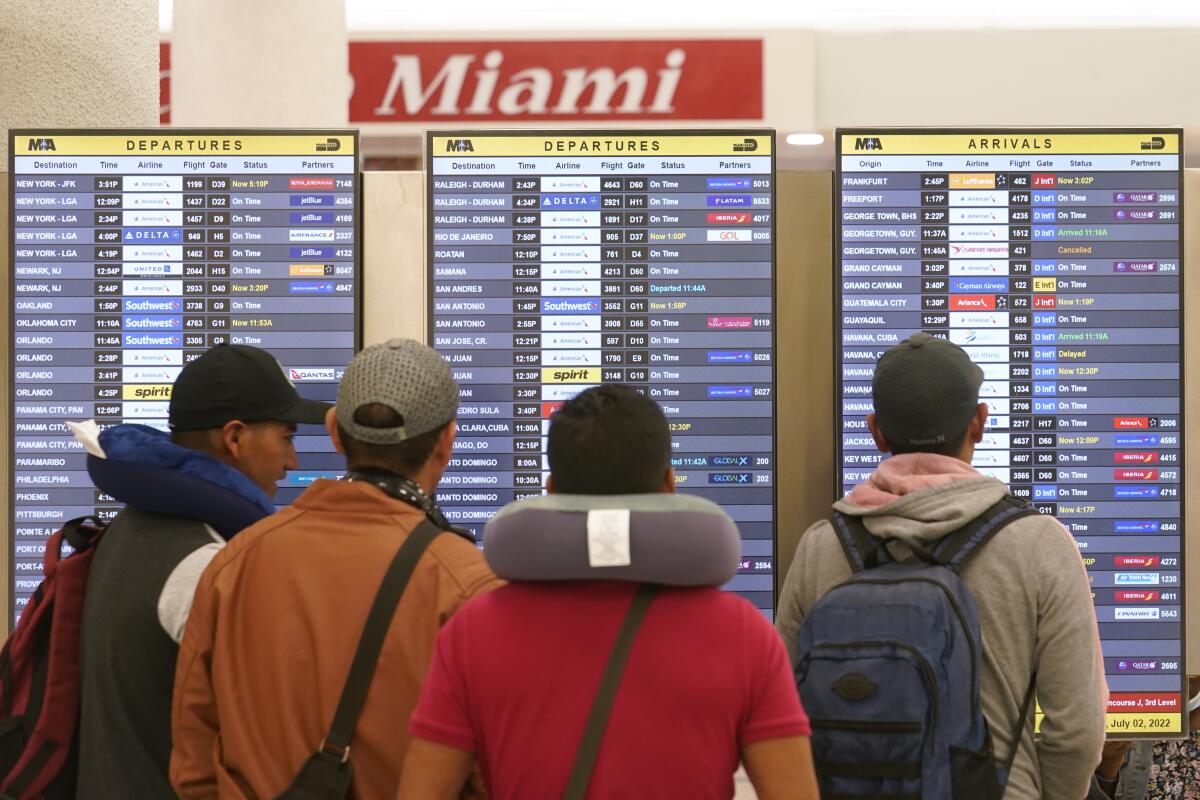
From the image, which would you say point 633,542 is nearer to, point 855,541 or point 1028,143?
point 855,541

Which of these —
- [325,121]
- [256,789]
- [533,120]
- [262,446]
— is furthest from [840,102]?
[256,789]

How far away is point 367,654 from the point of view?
2.00 meters

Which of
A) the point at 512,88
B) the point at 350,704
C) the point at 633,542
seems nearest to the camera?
the point at 633,542

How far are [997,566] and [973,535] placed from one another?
0.21 ft

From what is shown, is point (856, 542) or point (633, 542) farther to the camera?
point (856, 542)

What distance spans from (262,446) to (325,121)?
2.55 metres

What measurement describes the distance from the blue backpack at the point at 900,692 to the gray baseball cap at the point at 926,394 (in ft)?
0.90

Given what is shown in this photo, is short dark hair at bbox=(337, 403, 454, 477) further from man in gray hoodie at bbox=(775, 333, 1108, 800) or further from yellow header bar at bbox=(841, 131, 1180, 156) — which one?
yellow header bar at bbox=(841, 131, 1180, 156)

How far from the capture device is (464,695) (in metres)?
1.80

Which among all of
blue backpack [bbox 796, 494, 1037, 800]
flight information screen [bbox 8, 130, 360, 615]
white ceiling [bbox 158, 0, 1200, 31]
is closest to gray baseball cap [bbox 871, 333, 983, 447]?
blue backpack [bbox 796, 494, 1037, 800]

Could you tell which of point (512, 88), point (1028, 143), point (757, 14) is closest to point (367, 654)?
point (1028, 143)

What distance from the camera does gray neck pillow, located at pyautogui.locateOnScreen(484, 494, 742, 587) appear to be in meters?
1.73

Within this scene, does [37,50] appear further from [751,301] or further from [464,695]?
[464,695]

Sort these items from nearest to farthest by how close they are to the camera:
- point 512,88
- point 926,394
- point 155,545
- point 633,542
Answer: point 633,542 → point 155,545 → point 926,394 → point 512,88
